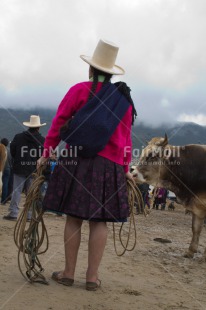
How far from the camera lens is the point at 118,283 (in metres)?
4.04

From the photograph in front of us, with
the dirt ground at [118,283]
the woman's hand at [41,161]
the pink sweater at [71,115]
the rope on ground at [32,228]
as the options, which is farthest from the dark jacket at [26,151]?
the pink sweater at [71,115]

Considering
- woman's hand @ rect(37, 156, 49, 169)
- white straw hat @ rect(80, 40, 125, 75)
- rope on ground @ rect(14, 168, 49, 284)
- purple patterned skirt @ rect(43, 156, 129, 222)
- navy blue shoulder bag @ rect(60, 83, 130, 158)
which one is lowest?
rope on ground @ rect(14, 168, 49, 284)

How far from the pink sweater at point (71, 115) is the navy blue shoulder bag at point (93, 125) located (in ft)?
0.23

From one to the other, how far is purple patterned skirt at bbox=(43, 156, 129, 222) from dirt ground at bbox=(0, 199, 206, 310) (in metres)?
0.62

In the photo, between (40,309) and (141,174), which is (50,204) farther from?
(141,174)

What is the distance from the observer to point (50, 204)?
3.78 metres

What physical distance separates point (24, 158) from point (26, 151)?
0.14 meters

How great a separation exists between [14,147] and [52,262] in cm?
417

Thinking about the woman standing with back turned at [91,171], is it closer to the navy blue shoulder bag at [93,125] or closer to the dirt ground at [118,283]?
the navy blue shoulder bag at [93,125]

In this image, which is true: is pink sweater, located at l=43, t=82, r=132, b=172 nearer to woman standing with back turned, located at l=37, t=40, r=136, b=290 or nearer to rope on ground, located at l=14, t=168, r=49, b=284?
woman standing with back turned, located at l=37, t=40, r=136, b=290

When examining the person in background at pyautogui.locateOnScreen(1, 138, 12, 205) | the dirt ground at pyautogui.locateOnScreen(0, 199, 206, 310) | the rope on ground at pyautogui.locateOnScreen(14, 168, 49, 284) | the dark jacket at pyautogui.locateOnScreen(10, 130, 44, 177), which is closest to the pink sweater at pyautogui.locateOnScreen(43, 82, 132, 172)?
the rope on ground at pyautogui.locateOnScreen(14, 168, 49, 284)

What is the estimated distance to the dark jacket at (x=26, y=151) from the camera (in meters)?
8.08

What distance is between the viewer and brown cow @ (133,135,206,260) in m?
6.41

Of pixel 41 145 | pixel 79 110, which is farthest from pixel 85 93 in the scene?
pixel 41 145
